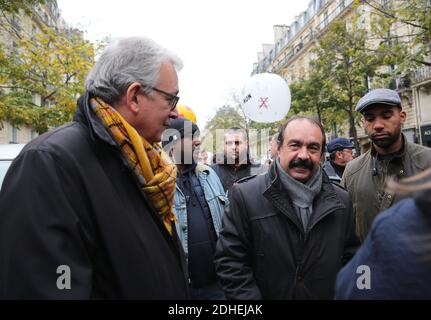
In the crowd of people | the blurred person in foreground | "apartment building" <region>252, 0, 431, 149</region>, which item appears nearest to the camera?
the blurred person in foreground

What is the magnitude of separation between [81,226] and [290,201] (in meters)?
1.36

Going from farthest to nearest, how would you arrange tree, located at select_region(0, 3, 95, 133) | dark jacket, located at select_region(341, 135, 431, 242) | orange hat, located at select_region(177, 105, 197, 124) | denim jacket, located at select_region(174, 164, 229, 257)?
1. tree, located at select_region(0, 3, 95, 133)
2. orange hat, located at select_region(177, 105, 197, 124)
3. denim jacket, located at select_region(174, 164, 229, 257)
4. dark jacket, located at select_region(341, 135, 431, 242)

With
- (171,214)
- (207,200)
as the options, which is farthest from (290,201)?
(207,200)

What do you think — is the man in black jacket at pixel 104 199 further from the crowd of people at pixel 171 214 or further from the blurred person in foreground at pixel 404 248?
the blurred person in foreground at pixel 404 248

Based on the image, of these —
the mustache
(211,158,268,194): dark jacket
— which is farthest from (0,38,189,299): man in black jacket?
(211,158,268,194): dark jacket

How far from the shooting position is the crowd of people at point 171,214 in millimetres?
1019

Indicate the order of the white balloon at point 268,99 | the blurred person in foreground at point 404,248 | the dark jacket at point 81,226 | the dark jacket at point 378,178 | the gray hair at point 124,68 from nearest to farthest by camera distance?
1. the blurred person in foreground at point 404,248
2. the dark jacket at point 81,226
3. the gray hair at point 124,68
4. the dark jacket at point 378,178
5. the white balloon at point 268,99

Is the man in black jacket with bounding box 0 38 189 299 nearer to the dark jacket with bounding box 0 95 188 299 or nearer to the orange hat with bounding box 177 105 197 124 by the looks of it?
the dark jacket with bounding box 0 95 188 299

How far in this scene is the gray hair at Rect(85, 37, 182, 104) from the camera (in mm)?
1625

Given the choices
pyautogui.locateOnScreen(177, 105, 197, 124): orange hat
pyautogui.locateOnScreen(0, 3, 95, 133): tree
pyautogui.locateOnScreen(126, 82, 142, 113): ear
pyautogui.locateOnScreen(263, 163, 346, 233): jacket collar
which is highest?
pyautogui.locateOnScreen(0, 3, 95, 133): tree

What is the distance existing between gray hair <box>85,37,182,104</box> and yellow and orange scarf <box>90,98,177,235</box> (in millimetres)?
72

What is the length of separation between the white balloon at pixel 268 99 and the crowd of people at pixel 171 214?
3998mm

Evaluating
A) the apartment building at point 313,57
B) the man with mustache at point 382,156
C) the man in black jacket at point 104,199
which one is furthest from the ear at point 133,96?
the apartment building at point 313,57

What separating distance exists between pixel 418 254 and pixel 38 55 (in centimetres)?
1419
